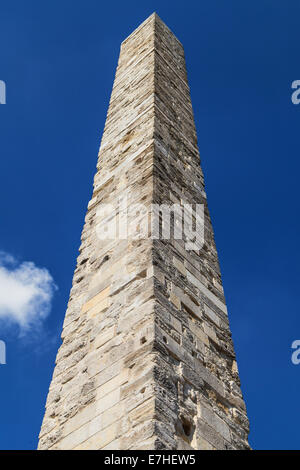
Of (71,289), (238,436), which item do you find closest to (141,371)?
(238,436)

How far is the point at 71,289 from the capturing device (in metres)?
5.04

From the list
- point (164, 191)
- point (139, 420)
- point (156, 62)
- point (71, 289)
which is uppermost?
point (156, 62)

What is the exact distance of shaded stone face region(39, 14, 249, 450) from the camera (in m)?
3.31

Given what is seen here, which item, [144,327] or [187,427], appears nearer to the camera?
[187,427]

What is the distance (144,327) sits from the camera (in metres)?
3.63

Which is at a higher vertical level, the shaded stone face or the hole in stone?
the shaded stone face

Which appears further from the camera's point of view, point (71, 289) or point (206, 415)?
point (71, 289)

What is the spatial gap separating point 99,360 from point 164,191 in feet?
6.25

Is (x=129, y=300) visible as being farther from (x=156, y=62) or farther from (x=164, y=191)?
(x=156, y=62)

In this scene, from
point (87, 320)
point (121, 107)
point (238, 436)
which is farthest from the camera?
point (121, 107)

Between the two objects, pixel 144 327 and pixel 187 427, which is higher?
pixel 144 327

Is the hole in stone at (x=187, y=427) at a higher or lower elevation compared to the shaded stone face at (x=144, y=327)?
lower

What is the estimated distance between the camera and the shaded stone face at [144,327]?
10.9 feet
